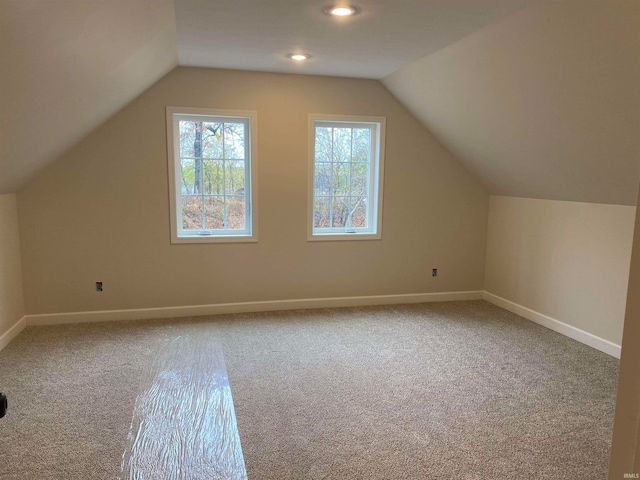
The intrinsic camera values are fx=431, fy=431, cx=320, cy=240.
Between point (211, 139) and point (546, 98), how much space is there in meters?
2.87

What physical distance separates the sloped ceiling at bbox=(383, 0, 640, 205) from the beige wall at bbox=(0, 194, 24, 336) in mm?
3531

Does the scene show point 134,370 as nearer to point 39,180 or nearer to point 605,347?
point 39,180

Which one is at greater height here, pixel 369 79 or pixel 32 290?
pixel 369 79

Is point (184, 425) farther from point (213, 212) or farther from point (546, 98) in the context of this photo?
point (546, 98)

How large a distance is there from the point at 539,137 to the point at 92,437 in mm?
3554

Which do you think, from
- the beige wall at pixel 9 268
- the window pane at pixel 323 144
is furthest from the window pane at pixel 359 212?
the beige wall at pixel 9 268

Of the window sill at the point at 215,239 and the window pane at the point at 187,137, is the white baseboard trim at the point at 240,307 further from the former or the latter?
the window pane at the point at 187,137

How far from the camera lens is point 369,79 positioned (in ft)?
14.2

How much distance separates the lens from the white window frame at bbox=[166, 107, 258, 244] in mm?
3973

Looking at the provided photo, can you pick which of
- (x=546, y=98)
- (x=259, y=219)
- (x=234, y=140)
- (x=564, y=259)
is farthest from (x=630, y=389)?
(x=234, y=140)

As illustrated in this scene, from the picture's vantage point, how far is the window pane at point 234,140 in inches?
166

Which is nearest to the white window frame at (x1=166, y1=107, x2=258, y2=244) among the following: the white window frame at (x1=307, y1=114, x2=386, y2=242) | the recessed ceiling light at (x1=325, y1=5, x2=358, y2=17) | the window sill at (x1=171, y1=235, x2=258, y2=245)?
the window sill at (x1=171, y1=235, x2=258, y2=245)

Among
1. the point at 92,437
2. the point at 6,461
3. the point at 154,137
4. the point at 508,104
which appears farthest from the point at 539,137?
the point at 6,461

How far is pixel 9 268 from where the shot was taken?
11.5 feet
